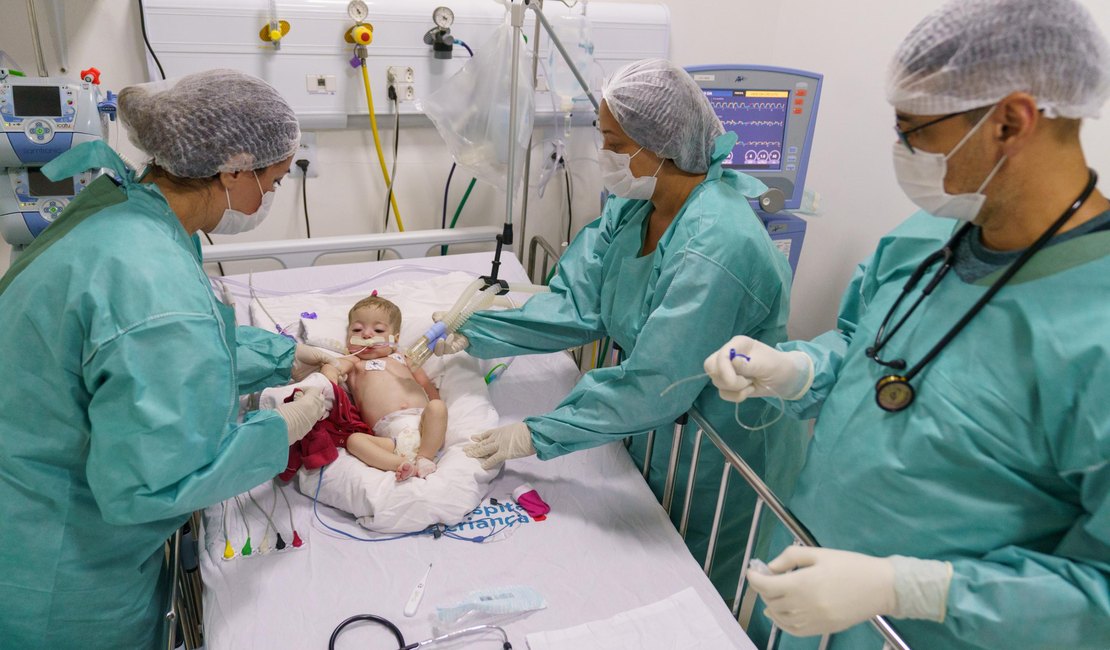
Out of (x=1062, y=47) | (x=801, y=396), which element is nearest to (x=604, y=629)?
(x=801, y=396)

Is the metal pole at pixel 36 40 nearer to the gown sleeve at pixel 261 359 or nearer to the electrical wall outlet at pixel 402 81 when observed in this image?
the electrical wall outlet at pixel 402 81

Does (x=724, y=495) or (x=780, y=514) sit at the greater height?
(x=780, y=514)

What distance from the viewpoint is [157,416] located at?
115 cm

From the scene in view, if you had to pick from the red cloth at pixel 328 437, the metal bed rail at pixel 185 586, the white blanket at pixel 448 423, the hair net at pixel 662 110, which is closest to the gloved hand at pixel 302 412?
the red cloth at pixel 328 437

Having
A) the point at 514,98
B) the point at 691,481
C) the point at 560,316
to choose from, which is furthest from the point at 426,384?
the point at 514,98

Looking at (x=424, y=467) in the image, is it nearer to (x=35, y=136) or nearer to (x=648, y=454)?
(x=648, y=454)

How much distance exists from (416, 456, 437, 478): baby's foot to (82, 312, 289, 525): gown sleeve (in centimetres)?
59

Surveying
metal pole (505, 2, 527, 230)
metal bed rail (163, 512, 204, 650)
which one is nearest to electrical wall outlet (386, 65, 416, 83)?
metal pole (505, 2, 527, 230)

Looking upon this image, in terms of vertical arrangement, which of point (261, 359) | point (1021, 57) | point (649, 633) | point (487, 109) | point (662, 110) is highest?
point (1021, 57)

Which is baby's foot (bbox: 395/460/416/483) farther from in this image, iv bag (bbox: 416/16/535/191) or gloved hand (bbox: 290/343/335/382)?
iv bag (bbox: 416/16/535/191)

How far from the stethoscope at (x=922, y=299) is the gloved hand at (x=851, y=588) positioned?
0.25m

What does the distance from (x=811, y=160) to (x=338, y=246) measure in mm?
2077

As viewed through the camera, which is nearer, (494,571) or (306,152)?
(494,571)

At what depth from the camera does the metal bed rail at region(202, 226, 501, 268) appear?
8.30ft
